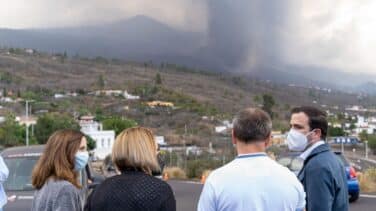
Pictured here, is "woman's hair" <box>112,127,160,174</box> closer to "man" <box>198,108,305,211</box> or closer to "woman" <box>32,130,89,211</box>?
"man" <box>198,108,305,211</box>

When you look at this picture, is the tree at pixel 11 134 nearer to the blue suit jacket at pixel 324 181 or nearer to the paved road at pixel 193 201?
the paved road at pixel 193 201

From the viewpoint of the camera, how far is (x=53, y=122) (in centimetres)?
6981

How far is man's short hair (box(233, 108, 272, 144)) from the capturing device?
11.7 feet

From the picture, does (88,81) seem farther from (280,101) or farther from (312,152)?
(312,152)

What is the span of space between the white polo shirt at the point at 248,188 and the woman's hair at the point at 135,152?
1.40ft

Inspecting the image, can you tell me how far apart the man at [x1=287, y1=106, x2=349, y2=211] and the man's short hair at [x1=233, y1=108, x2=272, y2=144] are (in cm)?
81

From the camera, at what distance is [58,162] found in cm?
423

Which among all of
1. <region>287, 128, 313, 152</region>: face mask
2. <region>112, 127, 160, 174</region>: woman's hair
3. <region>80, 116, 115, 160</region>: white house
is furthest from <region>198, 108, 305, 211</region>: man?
<region>80, 116, 115, 160</region>: white house

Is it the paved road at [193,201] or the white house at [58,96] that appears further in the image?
the white house at [58,96]

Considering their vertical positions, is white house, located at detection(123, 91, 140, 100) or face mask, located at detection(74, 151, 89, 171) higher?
face mask, located at detection(74, 151, 89, 171)

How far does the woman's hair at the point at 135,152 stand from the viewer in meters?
3.73

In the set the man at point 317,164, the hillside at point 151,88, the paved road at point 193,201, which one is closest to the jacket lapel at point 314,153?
the man at point 317,164

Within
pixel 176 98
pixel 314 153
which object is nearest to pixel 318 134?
pixel 314 153

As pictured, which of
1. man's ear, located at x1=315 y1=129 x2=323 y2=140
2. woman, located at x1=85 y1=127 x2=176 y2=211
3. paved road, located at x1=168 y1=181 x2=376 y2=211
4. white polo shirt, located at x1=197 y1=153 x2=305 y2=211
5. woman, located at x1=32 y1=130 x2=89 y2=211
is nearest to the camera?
white polo shirt, located at x1=197 y1=153 x2=305 y2=211
